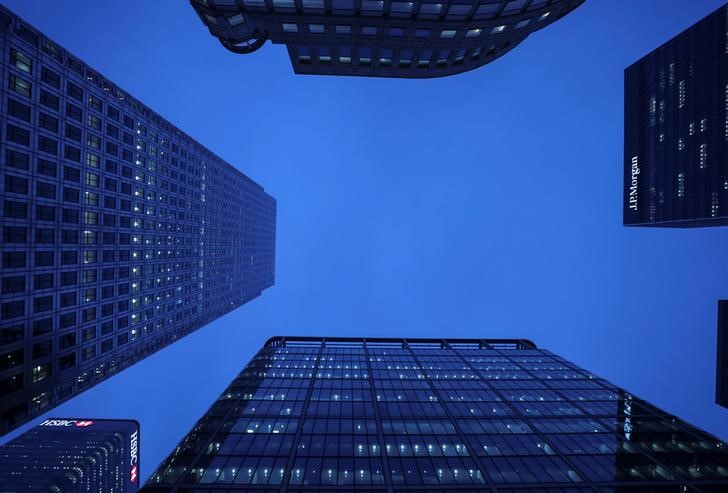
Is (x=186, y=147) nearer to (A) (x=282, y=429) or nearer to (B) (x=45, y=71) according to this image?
(B) (x=45, y=71)

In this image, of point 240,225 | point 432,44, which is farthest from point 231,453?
point 240,225

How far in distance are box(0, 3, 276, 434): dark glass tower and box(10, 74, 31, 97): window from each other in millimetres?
134

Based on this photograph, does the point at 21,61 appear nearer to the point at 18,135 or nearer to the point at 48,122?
the point at 48,122

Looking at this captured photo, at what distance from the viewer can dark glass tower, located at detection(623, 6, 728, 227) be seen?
4397 inches

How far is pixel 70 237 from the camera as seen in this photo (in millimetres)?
54562

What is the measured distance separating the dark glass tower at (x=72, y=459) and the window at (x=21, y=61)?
118 meters

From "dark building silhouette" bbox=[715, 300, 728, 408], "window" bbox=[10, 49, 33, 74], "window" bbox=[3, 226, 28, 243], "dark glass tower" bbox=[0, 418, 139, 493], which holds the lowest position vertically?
"dark glass tower" bbox=[0, 418, 139, 493]

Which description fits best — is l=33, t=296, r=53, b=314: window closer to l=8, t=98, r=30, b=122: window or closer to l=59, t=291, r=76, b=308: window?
l=59, t=291, r=76, b=308: window

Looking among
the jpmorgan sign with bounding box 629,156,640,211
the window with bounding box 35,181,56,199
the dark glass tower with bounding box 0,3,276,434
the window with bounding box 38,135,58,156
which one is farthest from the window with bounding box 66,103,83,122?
the jpmorgan sign with bounding box 629,156,640,211

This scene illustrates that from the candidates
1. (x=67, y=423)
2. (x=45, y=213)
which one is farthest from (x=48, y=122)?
(x=67, y=423)

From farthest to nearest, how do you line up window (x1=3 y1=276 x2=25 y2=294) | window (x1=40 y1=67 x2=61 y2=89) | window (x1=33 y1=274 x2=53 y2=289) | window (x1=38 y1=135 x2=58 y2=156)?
window (x1=33 y1=274 x2=53 y2=289), window (x1=38 y1=135 x2=58 y2=156), window (x1=40 y1=67 x2=61 y2=89), window (x1=3 y1=276 x2=25 y2=294)

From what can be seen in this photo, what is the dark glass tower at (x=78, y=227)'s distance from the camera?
1781 inches

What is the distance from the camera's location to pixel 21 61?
4522 centimetres

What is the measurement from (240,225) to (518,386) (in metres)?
103
